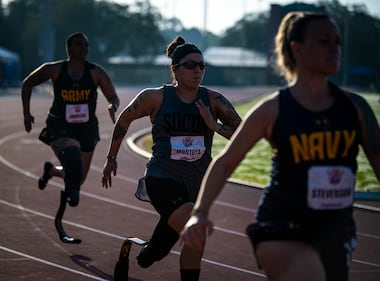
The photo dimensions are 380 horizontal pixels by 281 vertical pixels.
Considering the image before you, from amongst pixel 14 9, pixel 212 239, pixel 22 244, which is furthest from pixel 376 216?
pixel 14 9

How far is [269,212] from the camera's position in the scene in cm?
427

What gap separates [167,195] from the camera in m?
6.38

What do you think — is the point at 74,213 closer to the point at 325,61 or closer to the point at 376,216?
the point at 376,216

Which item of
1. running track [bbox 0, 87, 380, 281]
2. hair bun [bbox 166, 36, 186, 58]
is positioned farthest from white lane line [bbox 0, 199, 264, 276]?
hair bun [bbox 166, 36, 186, 58]

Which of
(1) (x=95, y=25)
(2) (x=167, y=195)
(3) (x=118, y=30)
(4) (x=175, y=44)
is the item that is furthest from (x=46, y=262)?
(3) (x=118, y=30)

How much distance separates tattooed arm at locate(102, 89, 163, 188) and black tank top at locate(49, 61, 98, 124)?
2.36 meters

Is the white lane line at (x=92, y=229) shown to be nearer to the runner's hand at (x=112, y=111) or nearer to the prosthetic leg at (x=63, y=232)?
the prosthetic leg at (x=63, y=232)

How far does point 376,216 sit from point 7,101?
120 ft

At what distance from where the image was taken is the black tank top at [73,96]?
942 centimetres

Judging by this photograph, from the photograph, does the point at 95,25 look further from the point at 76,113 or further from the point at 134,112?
the point at 134,112

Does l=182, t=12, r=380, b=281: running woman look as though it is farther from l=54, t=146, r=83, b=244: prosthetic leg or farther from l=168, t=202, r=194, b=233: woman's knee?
l=54, t=146, r=83, b=244: prosthetic leg

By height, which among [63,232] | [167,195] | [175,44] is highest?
[175,44]

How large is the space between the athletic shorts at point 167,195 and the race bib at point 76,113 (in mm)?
3132

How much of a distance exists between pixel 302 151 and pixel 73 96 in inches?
217
